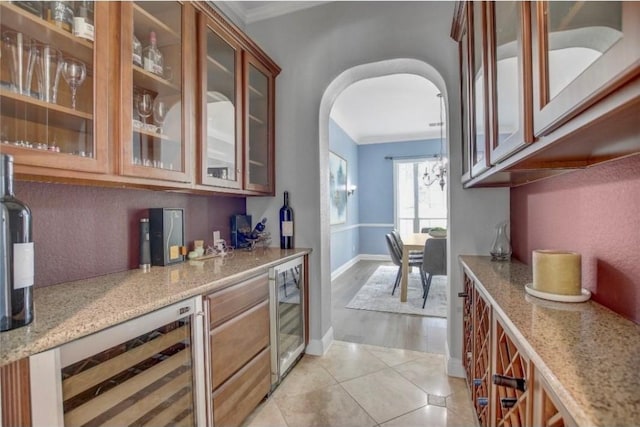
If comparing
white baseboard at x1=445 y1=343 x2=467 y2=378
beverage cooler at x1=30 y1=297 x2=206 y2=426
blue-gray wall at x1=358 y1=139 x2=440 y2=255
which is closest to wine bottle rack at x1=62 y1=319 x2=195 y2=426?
beverage cooler at x1=30 y1=297 x2=206 y2=426

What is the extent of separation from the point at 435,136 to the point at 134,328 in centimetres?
659

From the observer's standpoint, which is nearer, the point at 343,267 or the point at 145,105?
the point at 145,105

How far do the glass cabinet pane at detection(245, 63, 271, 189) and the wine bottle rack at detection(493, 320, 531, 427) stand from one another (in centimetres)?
178

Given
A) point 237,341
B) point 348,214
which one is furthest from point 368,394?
point 348,214

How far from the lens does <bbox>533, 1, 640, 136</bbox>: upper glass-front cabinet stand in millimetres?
461

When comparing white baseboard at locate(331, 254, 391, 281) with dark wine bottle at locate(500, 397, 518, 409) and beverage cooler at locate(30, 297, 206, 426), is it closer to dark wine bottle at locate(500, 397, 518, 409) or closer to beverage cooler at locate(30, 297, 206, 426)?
beverage cooler at locate(30, 297, 206, 426)

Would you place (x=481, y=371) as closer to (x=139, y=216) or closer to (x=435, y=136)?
(x=139, y=216)

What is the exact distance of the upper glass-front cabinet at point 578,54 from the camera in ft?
1.51

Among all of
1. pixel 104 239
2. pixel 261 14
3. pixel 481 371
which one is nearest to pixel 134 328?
pixel 104 239

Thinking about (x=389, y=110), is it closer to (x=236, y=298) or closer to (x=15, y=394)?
(x=236, y=298)

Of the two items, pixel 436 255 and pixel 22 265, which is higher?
pixel 22 265

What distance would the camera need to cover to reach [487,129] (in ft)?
4.25

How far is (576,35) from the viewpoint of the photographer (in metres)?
0.64

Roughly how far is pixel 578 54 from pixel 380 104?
4.38 m
